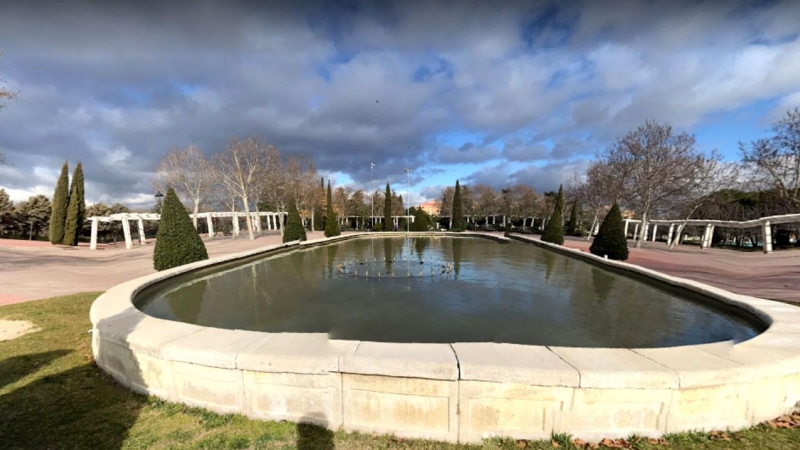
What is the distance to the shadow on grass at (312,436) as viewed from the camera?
2.94m

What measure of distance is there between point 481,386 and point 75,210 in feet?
125

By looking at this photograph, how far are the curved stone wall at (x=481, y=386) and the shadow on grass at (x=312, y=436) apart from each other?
1.9 inches

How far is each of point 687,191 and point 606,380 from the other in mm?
28810

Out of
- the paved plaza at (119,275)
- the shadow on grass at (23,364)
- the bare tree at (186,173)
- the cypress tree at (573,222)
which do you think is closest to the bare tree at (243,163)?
the bare tree at (186,173)

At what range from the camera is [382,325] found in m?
6.39

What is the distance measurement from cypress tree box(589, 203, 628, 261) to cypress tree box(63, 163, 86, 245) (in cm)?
3972

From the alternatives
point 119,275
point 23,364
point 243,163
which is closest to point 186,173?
point 243,163

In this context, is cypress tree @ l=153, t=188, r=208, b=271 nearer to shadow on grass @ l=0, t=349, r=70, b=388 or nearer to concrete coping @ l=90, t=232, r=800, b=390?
shadow on grass @ l=0, t=349, r=70, b=388

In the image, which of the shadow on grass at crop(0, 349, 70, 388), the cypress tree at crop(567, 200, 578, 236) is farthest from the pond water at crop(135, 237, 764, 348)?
the cypress tree at crop(567, 200, 578, 236)

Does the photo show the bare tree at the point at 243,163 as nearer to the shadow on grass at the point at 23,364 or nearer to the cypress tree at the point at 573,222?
the shadow on grass at the point at 23,364

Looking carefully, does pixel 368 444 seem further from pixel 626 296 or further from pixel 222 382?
pixel 626 296

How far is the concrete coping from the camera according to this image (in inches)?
116

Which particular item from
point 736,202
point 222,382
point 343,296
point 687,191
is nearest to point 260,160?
point 343,296

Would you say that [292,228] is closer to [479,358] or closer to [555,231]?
[555,231]
